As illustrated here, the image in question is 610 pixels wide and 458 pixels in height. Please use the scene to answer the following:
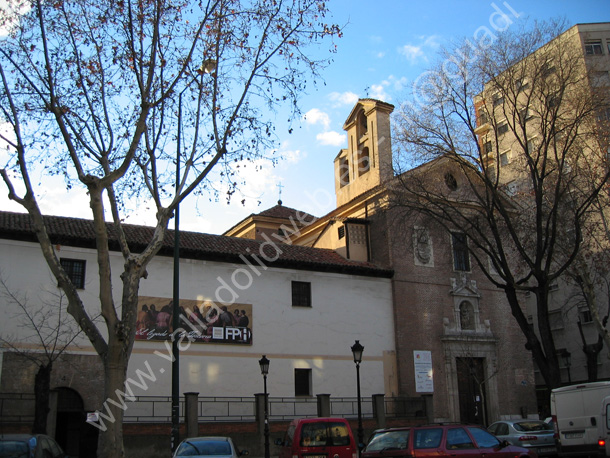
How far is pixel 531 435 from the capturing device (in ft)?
57.9

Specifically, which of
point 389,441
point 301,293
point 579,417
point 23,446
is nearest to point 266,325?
point 301,293

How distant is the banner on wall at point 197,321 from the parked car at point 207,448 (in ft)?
32.1

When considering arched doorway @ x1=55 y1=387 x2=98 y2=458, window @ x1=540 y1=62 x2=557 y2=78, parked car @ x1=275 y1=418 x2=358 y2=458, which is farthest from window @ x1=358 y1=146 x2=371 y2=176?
parked car @ x1=275 y1=418 x2=358 y2=458

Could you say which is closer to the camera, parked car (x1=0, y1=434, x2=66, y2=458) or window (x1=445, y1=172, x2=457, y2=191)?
parked car (x1=0, y1=434, x2=66, y2=458)

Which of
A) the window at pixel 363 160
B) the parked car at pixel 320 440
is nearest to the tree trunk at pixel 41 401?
the parked car at pixel 320 440

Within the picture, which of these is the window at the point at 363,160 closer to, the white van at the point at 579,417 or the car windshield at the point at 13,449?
the white van at the point at 579,417

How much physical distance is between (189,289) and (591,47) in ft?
107

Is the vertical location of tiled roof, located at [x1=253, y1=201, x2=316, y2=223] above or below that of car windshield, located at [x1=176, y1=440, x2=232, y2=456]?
above

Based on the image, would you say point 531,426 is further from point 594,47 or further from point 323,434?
point 594,47

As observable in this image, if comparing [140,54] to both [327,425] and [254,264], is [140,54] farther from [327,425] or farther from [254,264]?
[254,264]

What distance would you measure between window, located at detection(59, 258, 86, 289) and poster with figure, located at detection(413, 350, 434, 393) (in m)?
14.7

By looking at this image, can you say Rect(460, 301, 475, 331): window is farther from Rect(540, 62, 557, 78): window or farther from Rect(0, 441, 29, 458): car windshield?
Rect(0, 441, 29, 458): car windshield

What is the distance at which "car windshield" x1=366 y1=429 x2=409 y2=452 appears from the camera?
1194cm

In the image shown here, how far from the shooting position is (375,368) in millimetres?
27453
